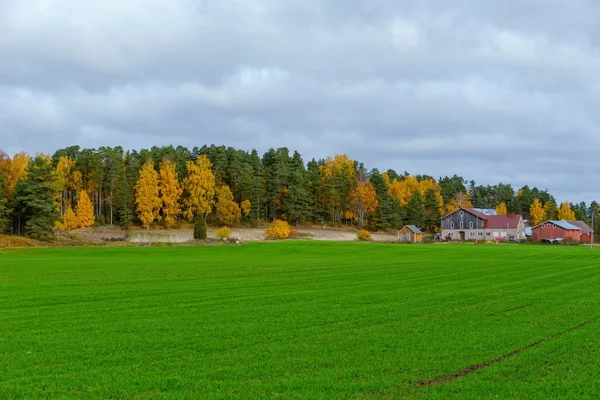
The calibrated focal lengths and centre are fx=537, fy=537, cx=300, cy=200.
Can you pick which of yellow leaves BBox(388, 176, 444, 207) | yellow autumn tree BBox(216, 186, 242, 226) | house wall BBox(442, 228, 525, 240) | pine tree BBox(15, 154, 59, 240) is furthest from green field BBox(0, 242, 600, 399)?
yellow leaves BBox(388, 176, 444, 207)

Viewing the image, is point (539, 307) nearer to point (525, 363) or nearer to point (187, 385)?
point (525, 363)

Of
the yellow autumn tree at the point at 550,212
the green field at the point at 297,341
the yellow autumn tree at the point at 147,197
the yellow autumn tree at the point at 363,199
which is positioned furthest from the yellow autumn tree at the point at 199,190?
the yellow autumn tree at the point at 550,212

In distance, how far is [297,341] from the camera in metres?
12.8

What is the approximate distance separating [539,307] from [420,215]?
4593 inches

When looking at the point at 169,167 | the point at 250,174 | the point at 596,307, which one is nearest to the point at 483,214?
the point at 250,174

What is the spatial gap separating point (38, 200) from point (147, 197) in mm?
25476

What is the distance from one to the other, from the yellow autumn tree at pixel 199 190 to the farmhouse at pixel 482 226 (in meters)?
56.6

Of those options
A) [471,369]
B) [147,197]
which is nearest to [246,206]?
[147,197]

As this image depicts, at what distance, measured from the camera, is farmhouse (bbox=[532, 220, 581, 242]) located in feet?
390

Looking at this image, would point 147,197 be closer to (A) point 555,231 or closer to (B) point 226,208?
(B) point 226,208

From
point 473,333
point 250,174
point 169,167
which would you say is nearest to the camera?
point 473,333

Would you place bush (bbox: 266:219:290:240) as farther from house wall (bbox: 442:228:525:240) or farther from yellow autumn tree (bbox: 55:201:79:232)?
house wall (bbox: 442:228:525:240)

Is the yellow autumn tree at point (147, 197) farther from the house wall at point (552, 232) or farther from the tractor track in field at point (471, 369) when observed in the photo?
the tractor track in field at point (471, 369)

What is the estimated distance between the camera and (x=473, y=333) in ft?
45.3
